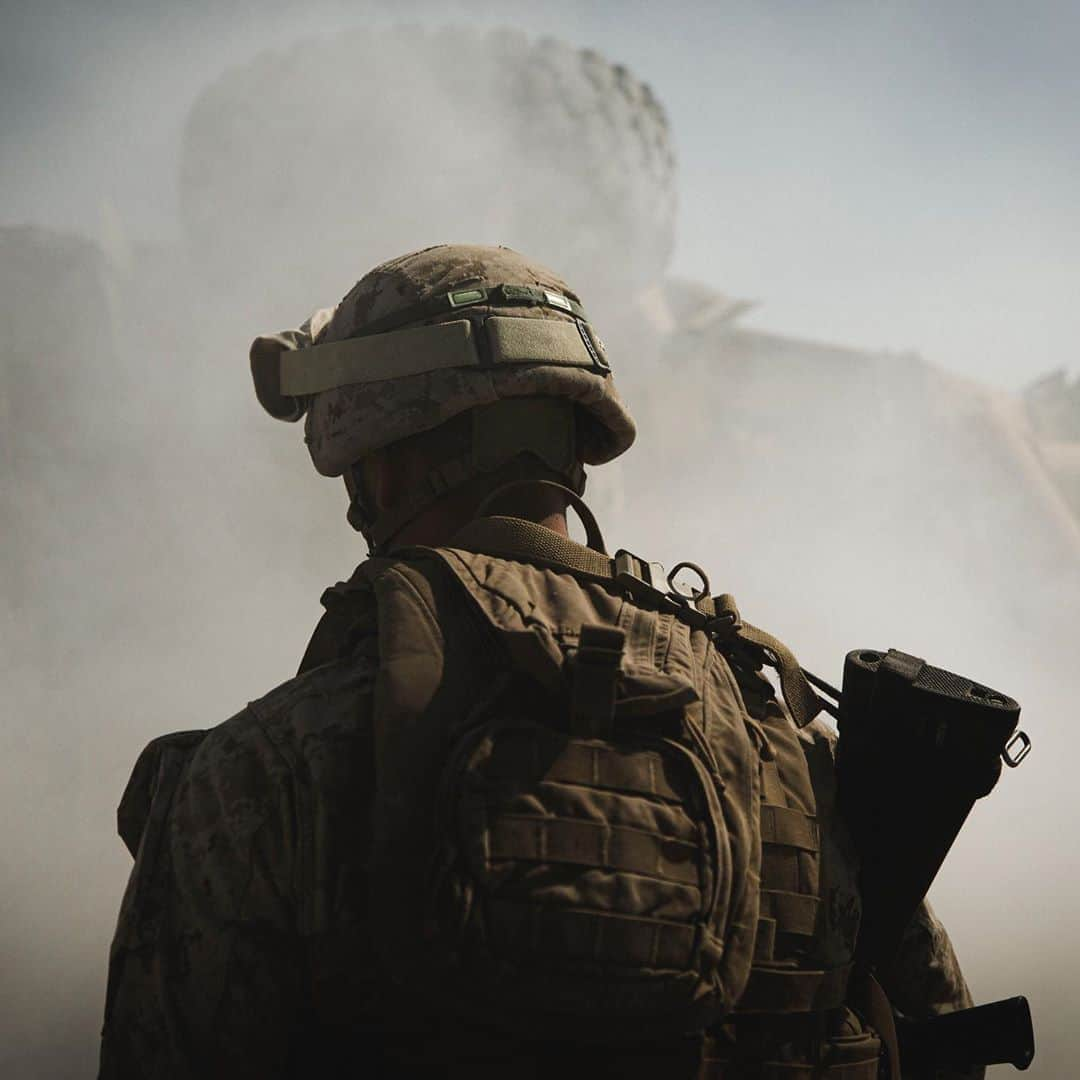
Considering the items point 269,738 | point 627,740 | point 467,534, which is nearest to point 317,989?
point 269,738

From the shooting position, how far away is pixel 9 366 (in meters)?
7.50

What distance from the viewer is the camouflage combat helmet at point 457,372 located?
7.21ft

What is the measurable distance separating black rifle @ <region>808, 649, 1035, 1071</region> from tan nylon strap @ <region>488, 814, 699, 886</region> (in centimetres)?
49

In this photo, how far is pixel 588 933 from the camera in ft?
5.20

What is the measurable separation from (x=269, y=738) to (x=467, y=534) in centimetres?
46

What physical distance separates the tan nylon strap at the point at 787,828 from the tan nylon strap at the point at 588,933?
292 mm

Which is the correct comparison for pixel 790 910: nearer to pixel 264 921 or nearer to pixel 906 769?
pixel 906 769

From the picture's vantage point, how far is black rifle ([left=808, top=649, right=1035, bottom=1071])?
78.1 inches

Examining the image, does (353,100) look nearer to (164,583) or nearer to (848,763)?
(164,583)

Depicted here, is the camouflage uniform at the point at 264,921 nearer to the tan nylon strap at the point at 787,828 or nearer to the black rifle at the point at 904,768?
the tan nylon strap at the point at 787,828

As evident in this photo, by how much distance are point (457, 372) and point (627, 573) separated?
1.51ft

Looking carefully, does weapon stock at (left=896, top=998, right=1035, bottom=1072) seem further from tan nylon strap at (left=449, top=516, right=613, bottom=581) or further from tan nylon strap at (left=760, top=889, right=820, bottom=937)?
tan nylon strap at (left=449, top=516, right=613, bottom=581)

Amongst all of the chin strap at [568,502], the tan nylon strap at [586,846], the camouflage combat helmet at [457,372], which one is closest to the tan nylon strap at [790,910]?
the tan nylon strap at [586,846]

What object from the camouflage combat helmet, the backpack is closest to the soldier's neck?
the camouflage combat helmet
